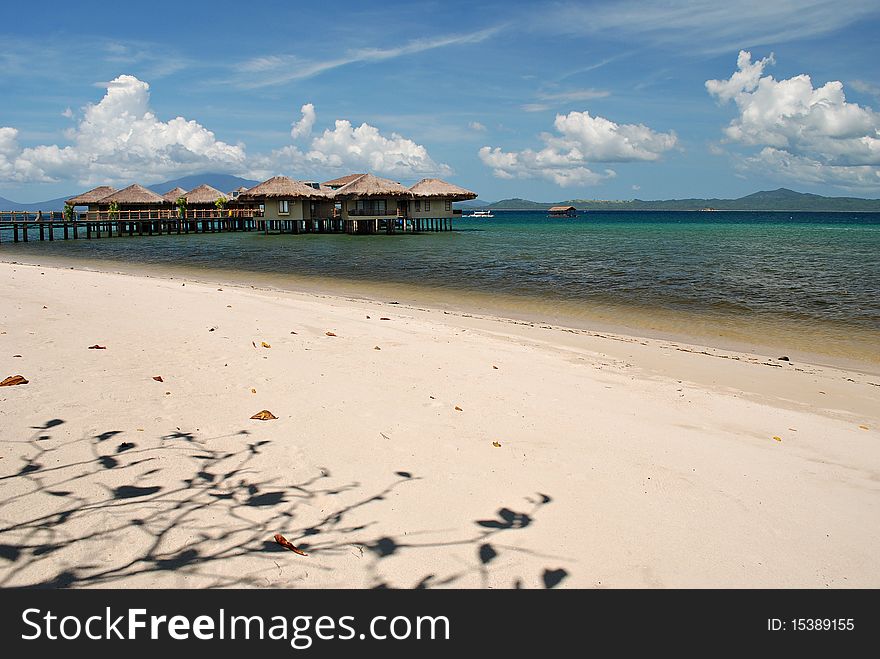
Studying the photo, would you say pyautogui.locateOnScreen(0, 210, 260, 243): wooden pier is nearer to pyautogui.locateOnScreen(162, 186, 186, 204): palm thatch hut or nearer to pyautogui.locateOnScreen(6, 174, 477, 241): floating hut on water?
pyautogui.locateOnScreen(6, 174, 477, 241): floating hut on water

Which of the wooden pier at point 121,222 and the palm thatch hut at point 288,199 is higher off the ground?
the palm thatch hut at point 288,199

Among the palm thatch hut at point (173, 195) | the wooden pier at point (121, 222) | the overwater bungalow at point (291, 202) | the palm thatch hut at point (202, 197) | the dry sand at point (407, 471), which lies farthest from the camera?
the palm thatch hut at point (173, 195)

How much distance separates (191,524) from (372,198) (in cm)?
5466

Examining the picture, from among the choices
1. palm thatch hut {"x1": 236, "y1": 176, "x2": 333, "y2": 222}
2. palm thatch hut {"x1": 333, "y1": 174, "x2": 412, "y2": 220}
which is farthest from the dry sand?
palm thatch hut {"x1": 236, "y1": 176, "x2": 333, "y2": 222}

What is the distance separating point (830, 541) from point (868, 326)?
11.9 meters

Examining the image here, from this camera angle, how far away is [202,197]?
63594mm

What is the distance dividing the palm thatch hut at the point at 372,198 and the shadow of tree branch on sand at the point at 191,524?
53.2 metres

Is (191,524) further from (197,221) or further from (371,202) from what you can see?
Answer: (197,221)

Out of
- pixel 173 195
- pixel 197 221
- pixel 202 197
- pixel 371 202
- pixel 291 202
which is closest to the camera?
pixel 371 202

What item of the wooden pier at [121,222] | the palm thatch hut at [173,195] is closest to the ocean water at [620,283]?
the wooden pier at [121,222]

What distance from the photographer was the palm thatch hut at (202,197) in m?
63.2

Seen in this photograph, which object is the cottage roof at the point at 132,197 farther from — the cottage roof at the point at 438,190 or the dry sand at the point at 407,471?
the dry sand at the point at 407,471

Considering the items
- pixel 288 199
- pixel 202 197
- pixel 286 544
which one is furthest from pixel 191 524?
pixel 202 197
